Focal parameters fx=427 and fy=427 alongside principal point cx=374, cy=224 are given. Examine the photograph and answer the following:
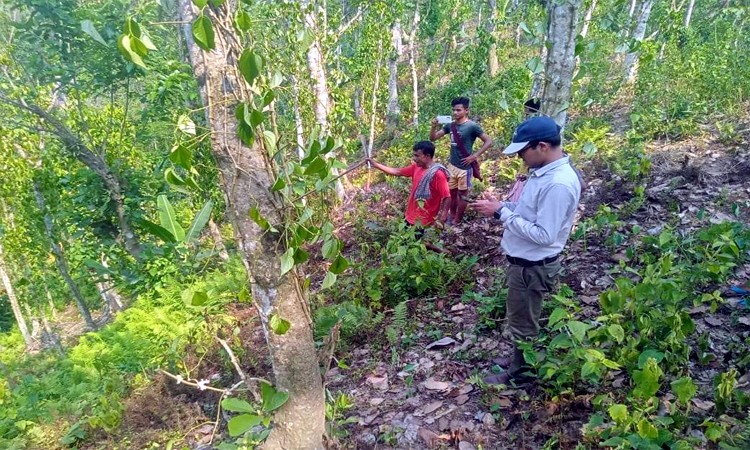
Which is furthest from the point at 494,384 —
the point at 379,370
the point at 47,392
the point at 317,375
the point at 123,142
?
the point at 123,142

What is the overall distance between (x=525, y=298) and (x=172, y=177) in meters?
2.29

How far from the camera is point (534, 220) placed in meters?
2.70

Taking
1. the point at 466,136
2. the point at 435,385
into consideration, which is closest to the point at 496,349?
the point at 435,385

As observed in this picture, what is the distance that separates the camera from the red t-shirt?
5.10 metres

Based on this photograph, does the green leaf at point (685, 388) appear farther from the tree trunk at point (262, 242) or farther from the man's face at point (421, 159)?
the man's face at point (421, 159)

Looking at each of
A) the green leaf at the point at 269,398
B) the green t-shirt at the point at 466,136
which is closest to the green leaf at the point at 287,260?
the green leaf at the point at 269,398

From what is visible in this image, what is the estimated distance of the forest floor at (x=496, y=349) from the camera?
2.73 m

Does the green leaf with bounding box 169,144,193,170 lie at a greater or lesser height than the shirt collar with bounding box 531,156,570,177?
greater

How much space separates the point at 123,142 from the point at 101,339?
11.5 feet

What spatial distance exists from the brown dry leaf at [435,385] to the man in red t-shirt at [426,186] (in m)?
2.27

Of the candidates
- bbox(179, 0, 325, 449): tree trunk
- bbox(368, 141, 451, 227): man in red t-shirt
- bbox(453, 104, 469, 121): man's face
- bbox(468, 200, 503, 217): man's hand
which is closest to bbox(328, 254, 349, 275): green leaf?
bbox(179, 0, 325, 449): tree trunk

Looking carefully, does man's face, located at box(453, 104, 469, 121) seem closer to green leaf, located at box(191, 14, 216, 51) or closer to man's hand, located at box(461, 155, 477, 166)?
man's hand, located at box(461, 155, 477, 166)

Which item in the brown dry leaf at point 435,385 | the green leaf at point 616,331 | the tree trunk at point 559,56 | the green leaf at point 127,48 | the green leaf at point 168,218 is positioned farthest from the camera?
the tree trunk at point 559,56

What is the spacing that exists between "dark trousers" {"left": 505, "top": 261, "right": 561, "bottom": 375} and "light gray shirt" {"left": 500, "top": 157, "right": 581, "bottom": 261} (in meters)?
0.11
